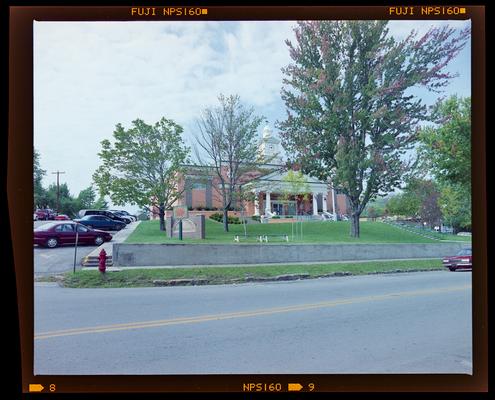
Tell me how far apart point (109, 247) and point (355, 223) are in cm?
276

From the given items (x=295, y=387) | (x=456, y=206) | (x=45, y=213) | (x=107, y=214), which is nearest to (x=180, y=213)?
(x=107, y=214)

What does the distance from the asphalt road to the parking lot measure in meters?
0.15

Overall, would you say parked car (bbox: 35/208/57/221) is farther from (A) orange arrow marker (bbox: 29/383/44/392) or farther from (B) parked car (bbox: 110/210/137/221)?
(A) orange arrow marker (bbox: 29/383/44/392)

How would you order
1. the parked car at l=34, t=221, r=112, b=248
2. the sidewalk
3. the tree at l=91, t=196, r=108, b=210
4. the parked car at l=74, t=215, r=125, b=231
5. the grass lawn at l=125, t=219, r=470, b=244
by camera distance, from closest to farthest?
the parked car at l=34, t=221, r=112, b=248
the tree at l=91, t=196, r=108, b=210
the parked car at l=74, t=215, r=125, b=231
the sidewalk
the grass lawn at l=125, t=219, r=470, b=244

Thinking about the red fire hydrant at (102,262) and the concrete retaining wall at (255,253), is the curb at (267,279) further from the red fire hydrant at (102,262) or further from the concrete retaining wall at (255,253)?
the red fire hydrant at (102,262)

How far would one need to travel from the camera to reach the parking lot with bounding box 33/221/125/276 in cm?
239

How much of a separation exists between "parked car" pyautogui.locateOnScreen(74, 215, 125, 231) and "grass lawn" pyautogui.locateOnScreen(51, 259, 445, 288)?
20.8 inches

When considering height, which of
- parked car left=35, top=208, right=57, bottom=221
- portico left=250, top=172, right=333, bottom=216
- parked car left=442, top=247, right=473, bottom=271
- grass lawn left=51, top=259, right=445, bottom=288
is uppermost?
portico left=250, top=172, right=333, bottom=216

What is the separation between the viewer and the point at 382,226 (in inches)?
163

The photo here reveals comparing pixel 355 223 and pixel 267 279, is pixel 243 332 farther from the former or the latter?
pixel 355 223

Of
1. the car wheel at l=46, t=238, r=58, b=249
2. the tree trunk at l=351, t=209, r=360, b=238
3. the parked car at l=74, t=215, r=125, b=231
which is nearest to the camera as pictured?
the car wheel at l=46, t=238, r=58, b=249

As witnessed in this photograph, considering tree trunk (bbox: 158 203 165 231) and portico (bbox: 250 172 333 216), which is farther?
portico (bbox: 250 172 333 216)

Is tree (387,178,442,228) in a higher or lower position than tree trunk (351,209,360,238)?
higher

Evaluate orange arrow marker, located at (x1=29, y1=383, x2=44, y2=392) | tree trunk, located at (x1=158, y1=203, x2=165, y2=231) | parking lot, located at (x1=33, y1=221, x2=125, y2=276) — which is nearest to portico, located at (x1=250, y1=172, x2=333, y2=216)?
tree trunk, located at (x1=158, y1=203, x2=165, y2=231)
